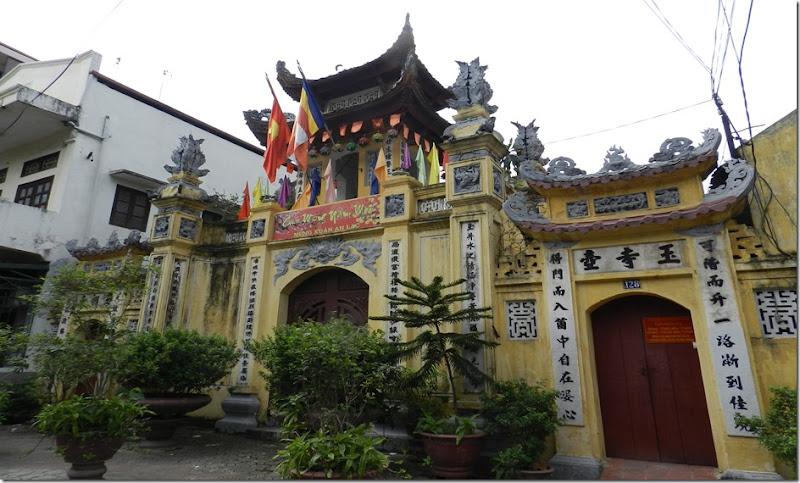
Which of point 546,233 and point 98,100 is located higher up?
point 98,100

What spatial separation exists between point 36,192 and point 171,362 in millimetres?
9696

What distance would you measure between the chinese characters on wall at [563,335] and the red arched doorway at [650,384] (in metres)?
0.57

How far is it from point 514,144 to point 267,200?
18.5 feet

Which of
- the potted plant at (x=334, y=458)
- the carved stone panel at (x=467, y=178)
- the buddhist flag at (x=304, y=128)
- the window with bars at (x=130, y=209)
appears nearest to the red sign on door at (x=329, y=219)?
the buddhist flag at (x=304, y=128)

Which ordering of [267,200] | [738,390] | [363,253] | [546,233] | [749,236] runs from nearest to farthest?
[738,390], [749,236], [546,233], [363,253], [267,200]

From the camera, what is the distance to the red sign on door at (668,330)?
634cm

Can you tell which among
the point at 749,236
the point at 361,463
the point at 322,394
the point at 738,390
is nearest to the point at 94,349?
the point at 322,394

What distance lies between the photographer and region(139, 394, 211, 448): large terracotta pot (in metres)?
7.80

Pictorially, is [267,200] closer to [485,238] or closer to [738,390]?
[485,238]

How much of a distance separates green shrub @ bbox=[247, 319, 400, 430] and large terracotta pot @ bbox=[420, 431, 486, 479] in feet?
2.95

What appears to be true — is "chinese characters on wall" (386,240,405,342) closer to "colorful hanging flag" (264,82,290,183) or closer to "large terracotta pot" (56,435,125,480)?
"large terracotta pot" (56,435,125,480)

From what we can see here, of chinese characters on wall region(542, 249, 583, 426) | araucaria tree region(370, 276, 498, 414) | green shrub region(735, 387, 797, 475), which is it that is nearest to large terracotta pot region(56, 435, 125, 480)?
araucaria tree region(370, 276, 498, 414)

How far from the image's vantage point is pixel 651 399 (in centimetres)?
635

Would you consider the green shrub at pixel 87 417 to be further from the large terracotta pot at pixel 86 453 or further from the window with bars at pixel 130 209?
the window with bars at pixel 130 209
